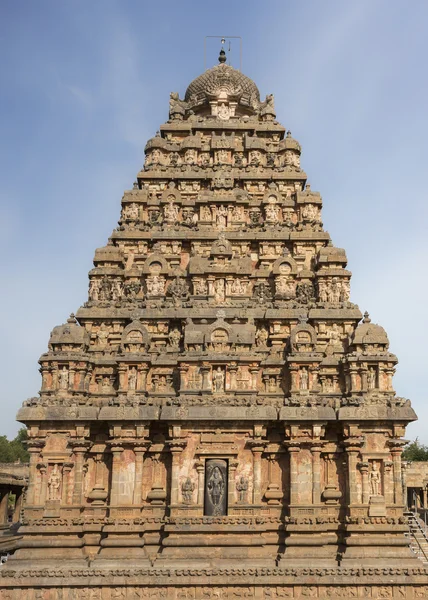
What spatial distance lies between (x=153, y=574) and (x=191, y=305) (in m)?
9.96

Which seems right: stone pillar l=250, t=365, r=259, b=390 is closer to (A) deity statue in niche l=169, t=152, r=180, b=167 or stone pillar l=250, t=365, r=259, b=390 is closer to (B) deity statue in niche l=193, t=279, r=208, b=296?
(B) deity statue in niche l=193, t=279, r=208, b=296

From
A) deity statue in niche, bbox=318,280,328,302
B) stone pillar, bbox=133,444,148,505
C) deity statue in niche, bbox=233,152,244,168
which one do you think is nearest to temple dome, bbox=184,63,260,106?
deity statue in niche, bbox=233,152,244,168

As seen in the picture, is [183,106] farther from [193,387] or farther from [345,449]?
[345,449]

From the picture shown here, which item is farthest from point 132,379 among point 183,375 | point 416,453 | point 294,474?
point 416,453

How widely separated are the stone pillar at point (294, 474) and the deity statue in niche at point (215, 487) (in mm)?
2225

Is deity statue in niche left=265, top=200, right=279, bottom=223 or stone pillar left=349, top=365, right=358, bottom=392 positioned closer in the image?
stone pillar left=349, top=365, right=358, bottom=392

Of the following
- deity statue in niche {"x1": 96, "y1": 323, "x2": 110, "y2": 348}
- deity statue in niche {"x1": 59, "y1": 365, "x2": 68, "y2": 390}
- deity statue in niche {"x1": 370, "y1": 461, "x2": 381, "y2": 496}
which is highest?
deity statue in niche {"x1": 96, "y1": 323, "x2": 110, "y2": 348}

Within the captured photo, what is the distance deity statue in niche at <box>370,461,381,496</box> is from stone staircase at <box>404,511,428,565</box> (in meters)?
1.71

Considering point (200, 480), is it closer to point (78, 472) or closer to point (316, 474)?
point (316, 474)

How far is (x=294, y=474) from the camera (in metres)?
20.7

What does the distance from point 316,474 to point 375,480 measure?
2013 millimetres

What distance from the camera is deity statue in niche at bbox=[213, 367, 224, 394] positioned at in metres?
21.6

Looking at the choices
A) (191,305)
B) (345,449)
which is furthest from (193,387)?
(345,449)

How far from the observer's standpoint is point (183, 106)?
1362 inches
